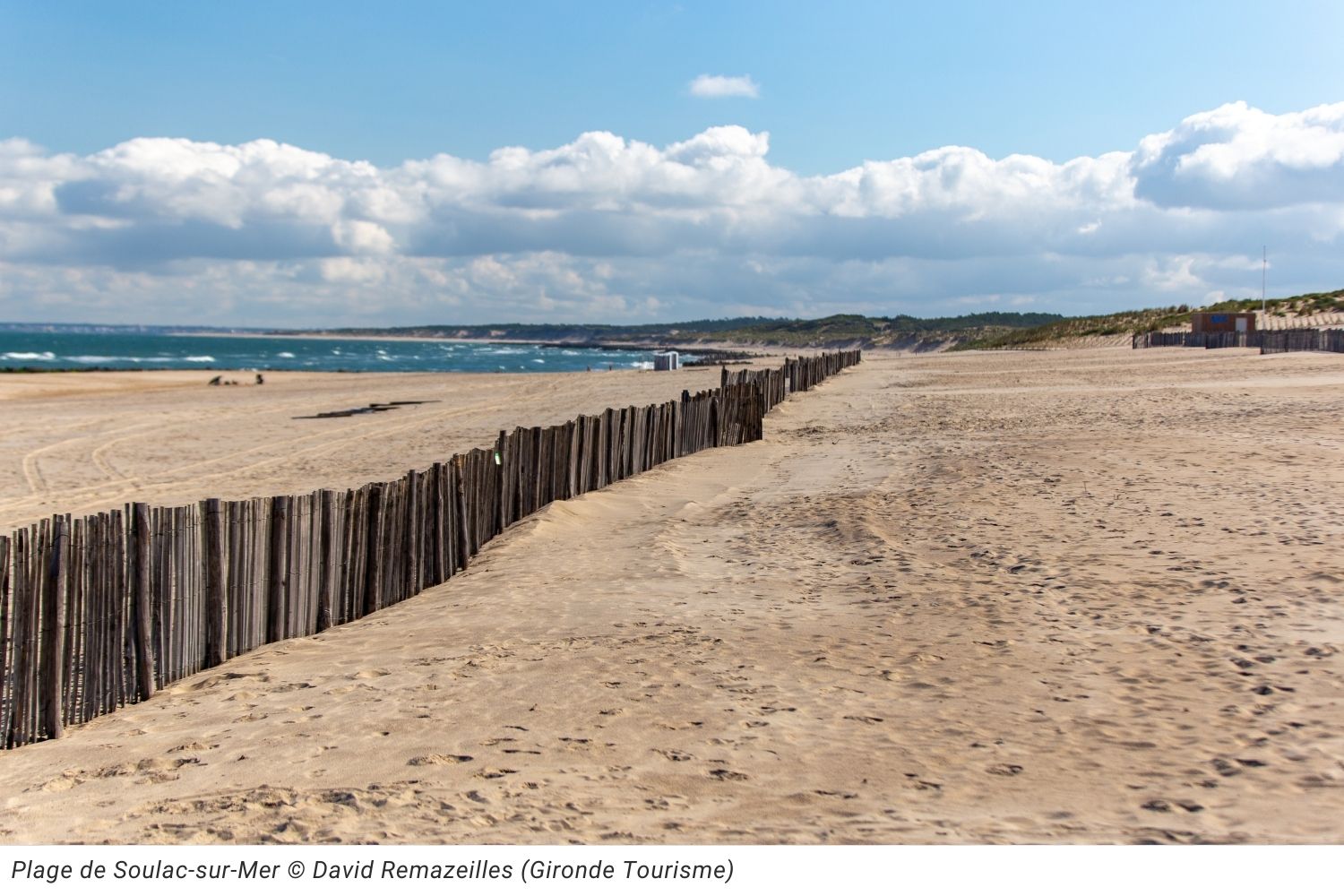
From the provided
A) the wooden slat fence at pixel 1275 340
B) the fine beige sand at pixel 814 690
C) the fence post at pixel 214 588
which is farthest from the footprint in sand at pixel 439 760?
the wooden slat fence at pixel 1275 340

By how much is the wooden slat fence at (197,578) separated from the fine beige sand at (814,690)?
8.4 inches

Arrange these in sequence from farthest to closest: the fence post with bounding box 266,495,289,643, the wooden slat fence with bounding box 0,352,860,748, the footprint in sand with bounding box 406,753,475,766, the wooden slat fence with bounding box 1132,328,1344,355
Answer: the wooden slat fence with bounding box 1132,328,1344,355
the fence post with bounding box 266,495,289,643
the wooden slat fence with bounding box 0,352,860,748
the footprint in sand with bounding box 406,753,475,766

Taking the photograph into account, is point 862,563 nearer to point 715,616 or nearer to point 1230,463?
point 715,616

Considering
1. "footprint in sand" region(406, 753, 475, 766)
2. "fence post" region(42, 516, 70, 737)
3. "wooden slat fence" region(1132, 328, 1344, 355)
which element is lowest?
"footprint in sand" region(406, 753, 475, 766)

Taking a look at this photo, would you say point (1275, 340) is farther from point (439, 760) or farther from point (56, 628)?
point (56, 628)

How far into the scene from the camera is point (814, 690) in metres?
6.00

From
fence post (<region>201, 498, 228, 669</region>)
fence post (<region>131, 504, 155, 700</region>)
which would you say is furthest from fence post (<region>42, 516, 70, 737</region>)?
fence post (<region>201, 498, 228, 669</region>)

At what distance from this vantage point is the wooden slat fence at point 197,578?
19.6ft

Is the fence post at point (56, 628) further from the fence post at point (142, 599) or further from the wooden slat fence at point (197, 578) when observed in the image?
the fence post at point (142, 599)

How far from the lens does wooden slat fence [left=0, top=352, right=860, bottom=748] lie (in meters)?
5.98

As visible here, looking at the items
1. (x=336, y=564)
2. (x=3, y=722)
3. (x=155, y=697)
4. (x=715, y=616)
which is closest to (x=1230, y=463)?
(x=715, y=616)

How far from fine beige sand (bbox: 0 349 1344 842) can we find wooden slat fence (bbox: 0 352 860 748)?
0.70ft

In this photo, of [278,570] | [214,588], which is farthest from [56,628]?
[278,570]

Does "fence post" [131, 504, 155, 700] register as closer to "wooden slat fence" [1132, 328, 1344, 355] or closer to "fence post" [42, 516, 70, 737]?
"fence post" [42, 516, 70, 737]
